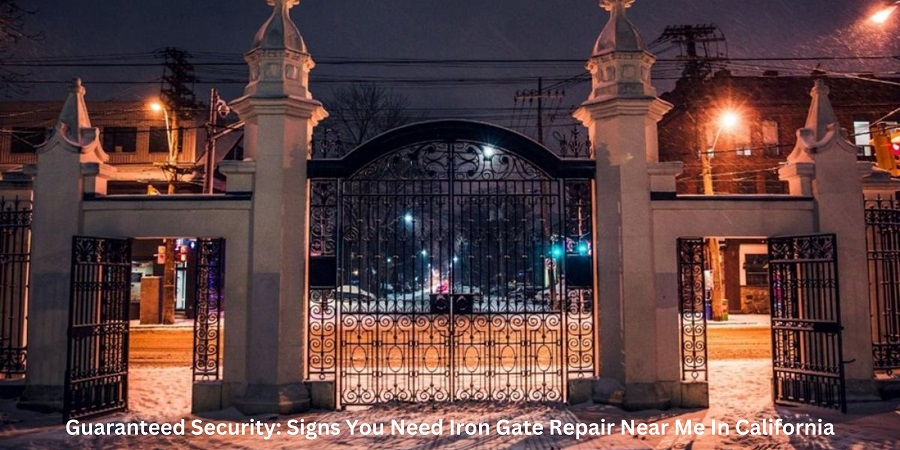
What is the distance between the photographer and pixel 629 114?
31.2 feet

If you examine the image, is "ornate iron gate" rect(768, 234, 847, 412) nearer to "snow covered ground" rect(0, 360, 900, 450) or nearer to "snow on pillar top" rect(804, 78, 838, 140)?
"snow covered ground" rect(0, 360, 900, 450)

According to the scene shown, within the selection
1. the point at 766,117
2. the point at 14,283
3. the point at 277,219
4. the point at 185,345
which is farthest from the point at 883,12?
the point at 766,117

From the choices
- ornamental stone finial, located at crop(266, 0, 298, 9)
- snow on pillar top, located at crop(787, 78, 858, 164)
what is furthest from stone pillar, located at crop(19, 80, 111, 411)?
snow on pillar top, located at crop(787, 78, 858, 164)

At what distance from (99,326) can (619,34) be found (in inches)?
357

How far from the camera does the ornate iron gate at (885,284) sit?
10048 millimetres

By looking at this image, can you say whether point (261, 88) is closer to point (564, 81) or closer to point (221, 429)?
point (221, 429)

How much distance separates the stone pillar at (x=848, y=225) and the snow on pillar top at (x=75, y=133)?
37.0ft

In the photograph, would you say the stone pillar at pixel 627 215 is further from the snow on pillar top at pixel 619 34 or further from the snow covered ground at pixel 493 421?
the snow covered ground at pixel 493 421

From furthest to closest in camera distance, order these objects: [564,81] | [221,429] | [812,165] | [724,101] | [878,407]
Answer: [724,101] < [564,81] < [812,165] < [878,407] < [221,429]

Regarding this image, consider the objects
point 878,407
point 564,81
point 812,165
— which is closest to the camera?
point 878,407

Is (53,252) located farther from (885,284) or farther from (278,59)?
(885,284)

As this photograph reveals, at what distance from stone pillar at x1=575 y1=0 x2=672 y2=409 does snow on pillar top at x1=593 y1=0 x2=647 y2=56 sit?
2 centimetres

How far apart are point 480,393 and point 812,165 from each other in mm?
6455

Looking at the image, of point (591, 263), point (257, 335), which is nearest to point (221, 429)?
point (257, 335)
